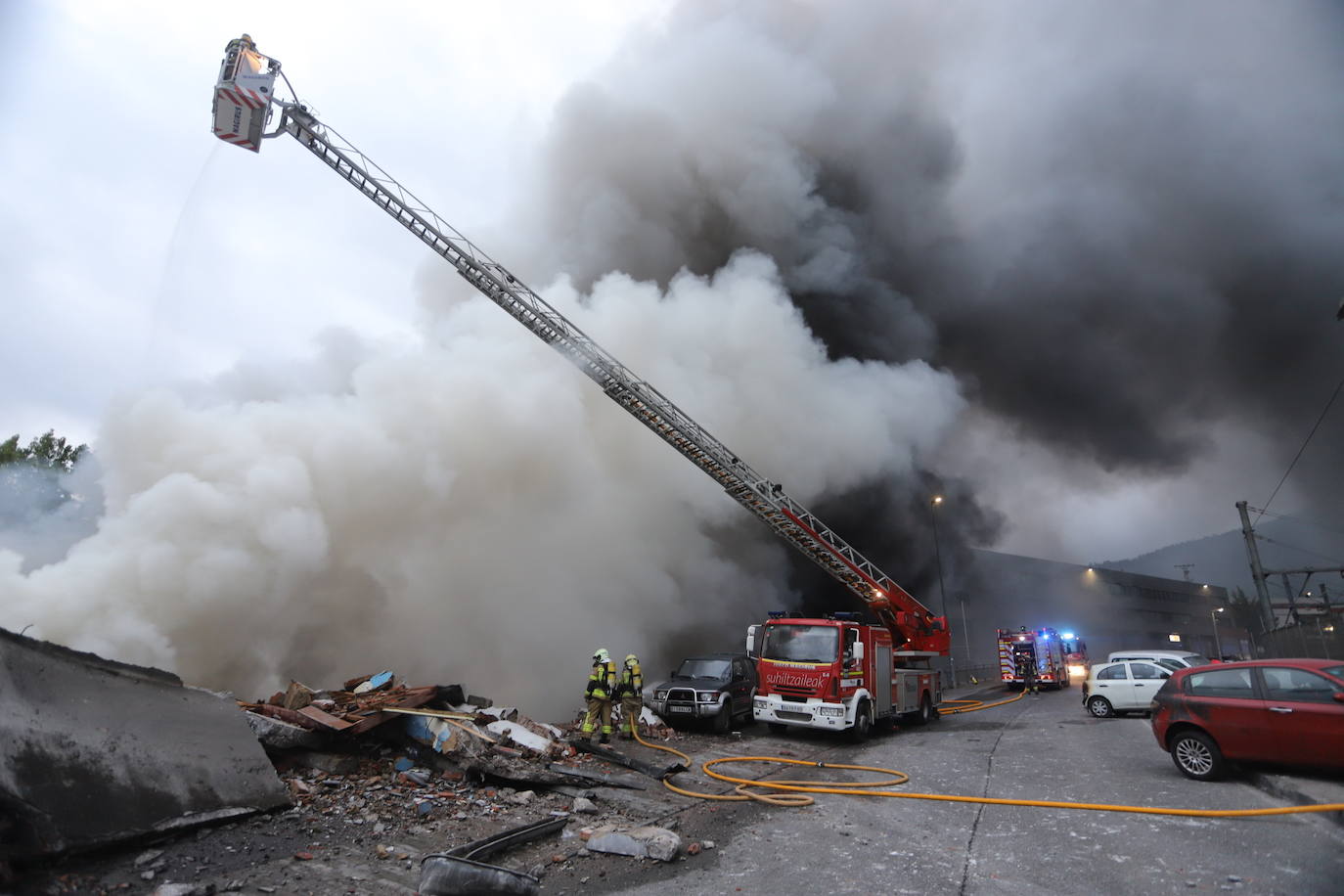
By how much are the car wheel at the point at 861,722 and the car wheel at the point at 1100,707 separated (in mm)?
6367

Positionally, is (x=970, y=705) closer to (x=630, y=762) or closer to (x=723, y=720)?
(x=723, y=720)

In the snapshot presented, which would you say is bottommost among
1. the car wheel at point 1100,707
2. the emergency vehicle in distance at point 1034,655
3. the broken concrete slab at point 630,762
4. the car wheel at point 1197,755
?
the broken concrete slab at point 630,762

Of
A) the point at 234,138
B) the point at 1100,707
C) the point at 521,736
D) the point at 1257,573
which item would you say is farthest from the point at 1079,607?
the point at 234,138

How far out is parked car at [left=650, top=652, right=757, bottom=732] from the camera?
1166cm

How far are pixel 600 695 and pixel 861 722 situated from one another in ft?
15.4

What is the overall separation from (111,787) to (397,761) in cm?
299

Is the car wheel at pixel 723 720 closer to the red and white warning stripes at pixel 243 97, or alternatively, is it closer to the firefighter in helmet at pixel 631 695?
the firefighter in helmet at pixel 631 695

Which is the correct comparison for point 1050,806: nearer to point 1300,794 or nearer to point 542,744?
point 1300,794

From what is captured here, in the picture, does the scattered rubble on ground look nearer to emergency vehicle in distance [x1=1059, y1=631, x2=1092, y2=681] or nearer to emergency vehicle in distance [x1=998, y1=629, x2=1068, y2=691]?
emergency vehicle in distance [x1=998, y1=629, x2=1068, y2=691]

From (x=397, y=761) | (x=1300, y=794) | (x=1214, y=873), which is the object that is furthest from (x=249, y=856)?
(x=1300, y=794)

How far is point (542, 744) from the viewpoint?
327 inches

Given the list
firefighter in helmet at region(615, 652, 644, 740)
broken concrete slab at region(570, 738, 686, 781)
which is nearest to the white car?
firefighter in helmet at region(615, 652, 644, 740)

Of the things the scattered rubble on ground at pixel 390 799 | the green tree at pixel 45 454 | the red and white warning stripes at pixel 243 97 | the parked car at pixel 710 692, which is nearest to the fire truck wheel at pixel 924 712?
the parked car at pixel 710 692

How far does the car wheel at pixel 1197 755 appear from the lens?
7.05 metres
